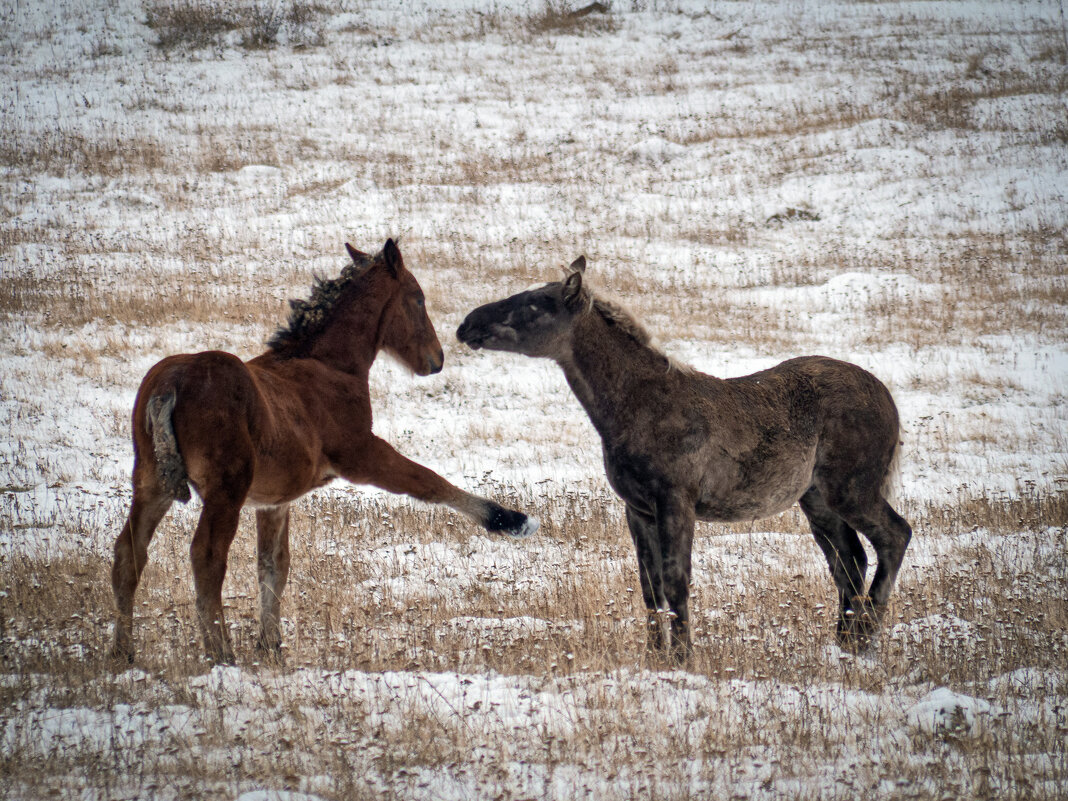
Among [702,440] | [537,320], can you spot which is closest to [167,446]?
[537,320]

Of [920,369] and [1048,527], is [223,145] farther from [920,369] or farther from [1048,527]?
[1048,527]

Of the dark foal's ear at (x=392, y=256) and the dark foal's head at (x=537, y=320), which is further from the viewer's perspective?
the dark foal's ear at (x=392, y=256)

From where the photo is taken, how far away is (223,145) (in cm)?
2697

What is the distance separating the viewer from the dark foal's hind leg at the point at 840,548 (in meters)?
6.62

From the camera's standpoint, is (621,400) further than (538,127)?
No

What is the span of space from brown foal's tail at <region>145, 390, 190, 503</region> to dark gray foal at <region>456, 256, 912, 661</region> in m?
2.13

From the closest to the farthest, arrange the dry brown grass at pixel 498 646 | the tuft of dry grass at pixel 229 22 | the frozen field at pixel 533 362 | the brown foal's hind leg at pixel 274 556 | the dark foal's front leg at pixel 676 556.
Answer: the dry brown grass at pixel 498 646
the frozen field at pixel 533 362
the dark foal's front leg at pixel 676 556
the brown foal's hind leg at pixel 274 556
the tuft of dry grass at pixel 229 22

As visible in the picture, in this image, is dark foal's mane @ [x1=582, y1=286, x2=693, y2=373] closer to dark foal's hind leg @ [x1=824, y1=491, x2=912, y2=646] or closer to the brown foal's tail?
dark foal's hind leg @ [x1=824, y1=491, x2=912, y2=646]

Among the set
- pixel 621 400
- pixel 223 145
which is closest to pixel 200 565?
pixel 621 400

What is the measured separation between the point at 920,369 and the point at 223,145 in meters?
20.5

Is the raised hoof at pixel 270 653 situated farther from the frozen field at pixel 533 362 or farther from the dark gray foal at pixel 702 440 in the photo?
the dark gray foal at pixel 702 440

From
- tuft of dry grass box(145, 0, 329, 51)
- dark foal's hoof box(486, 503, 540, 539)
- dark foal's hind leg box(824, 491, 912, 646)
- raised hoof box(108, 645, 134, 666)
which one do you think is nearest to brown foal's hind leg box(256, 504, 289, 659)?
raised hoof box(108, 645, 134, 666)

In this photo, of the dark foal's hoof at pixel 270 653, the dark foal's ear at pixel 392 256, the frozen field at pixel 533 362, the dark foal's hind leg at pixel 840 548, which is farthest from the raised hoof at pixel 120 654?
the dark foal's hind leg at pixel 840 548

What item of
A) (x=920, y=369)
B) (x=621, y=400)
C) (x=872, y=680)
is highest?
(x=621, y=400)
